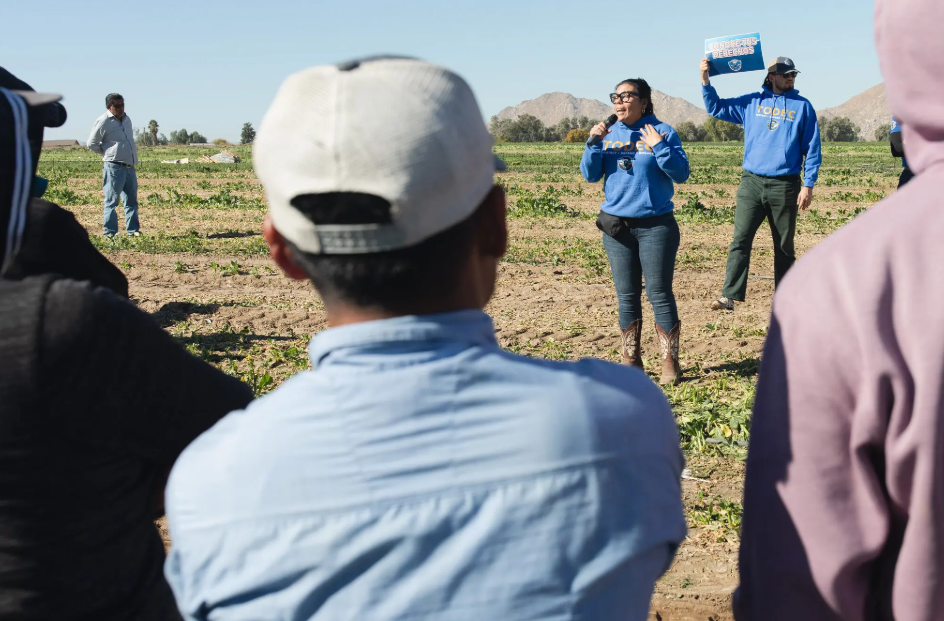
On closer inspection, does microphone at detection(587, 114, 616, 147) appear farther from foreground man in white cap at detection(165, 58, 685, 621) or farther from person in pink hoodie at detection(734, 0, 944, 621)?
foreground man in white cap at detection(165, 58, 685, 621)

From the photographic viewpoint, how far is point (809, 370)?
1.22 m

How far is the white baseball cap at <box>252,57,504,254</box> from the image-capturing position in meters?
1.08

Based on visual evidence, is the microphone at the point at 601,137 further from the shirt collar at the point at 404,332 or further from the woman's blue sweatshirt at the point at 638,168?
the shirt collar at the point at 404,332

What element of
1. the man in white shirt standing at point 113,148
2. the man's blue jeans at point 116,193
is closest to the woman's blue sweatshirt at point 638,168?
the man in white shirt standing at point 113,148

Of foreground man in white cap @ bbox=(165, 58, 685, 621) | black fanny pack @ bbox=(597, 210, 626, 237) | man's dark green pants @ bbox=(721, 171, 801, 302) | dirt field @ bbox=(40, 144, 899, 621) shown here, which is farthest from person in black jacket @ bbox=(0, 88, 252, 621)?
man's dark green pants @ bbox=(721, 171, 801, 302)

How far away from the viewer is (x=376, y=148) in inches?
42.4

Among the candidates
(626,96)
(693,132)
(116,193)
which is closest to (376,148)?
(626,96)

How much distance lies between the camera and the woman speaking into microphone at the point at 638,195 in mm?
5355

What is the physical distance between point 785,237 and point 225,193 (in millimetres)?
13942

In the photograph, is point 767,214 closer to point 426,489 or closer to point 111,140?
point 426,489

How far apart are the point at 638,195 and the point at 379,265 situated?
4.42 metres

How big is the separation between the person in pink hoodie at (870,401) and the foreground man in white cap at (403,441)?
23cm

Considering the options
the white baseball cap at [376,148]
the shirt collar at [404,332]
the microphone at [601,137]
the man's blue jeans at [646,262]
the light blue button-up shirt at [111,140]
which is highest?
the light blue button-up shirt at [111,140]

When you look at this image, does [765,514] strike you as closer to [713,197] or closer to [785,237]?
[785,237]
